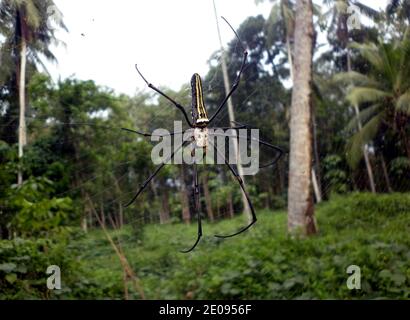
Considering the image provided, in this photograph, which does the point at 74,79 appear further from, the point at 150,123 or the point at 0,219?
the point at 0,219

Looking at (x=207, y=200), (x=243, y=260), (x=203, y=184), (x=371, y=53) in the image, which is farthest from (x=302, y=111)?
(x=243, y=260)

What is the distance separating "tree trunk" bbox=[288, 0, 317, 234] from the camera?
4137 mm

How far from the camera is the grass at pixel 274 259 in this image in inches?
143

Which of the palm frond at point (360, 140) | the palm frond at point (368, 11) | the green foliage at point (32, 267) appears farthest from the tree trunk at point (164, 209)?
the palm frond at point (368, 11)

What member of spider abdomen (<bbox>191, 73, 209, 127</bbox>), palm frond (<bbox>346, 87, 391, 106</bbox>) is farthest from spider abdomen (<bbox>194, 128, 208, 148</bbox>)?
palm frond (<bbox>346, 87, 391, 106</bbox>)

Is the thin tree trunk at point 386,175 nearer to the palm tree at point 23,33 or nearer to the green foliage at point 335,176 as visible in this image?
the green foliage at point 335,176

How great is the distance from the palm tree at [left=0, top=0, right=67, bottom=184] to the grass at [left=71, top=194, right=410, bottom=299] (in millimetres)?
1673

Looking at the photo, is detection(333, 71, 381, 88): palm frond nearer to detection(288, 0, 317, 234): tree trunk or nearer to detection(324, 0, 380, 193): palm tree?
detection(324, 0, 380, 193): palm tree

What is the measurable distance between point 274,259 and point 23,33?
3293mm

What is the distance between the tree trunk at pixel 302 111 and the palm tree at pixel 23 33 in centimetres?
247

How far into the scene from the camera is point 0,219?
3.27 m

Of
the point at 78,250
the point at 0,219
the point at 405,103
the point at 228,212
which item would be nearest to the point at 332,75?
the point at 405,103

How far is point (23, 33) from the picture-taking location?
10.2 ft
